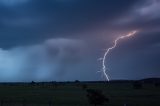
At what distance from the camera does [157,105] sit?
53.3 meters

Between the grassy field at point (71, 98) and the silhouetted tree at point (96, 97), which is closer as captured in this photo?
the silhouetted tree at point (96, 97)

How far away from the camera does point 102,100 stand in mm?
51000

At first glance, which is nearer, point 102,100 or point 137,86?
point 102,100

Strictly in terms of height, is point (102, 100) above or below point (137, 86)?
below

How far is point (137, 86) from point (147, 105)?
83.4 metres

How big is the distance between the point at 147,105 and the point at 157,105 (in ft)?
5.11

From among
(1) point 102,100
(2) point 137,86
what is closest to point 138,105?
(1) point 102,100

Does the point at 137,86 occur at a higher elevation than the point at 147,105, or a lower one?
higher

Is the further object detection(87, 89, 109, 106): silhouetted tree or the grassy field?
the grassy field

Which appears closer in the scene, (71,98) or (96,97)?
(96,97)

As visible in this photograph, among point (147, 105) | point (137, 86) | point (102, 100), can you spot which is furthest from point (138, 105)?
point (137, 86)

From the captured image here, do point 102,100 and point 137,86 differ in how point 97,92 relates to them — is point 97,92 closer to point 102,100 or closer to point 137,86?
point 102,100

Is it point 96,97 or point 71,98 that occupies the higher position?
point 71,98

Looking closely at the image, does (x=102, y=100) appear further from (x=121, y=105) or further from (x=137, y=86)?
(x=137, y=86)
